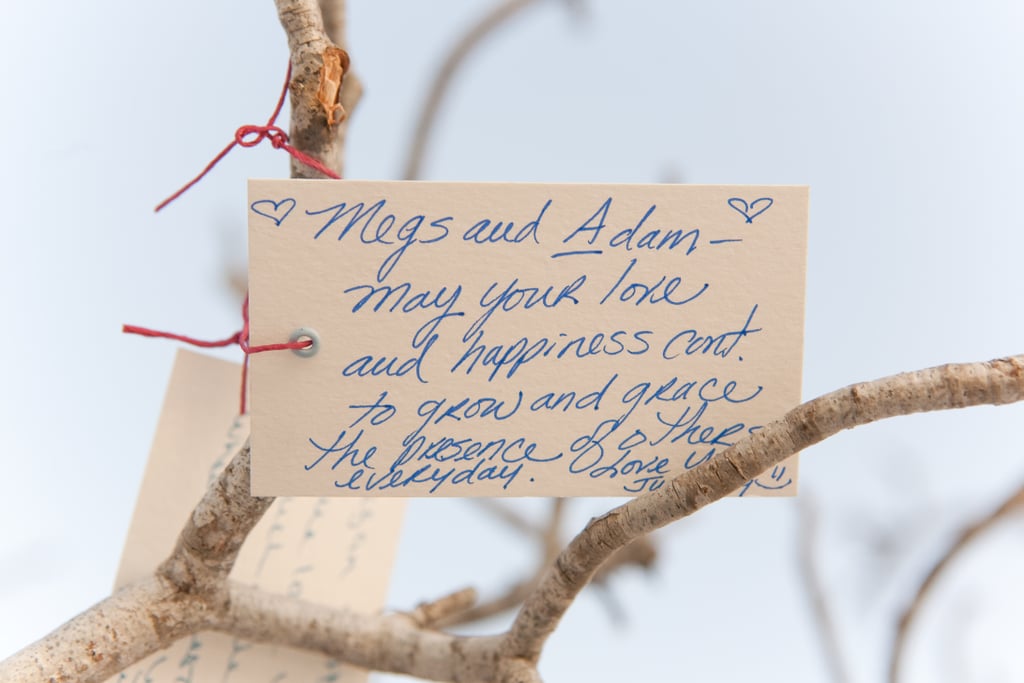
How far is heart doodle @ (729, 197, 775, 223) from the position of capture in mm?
387

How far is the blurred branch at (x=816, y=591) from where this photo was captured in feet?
2.50

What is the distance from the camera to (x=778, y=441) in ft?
1.21

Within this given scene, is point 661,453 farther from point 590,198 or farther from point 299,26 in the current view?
point 299,26

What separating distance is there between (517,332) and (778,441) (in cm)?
11

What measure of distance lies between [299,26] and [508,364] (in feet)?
0.53

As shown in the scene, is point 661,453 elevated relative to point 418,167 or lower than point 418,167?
lower

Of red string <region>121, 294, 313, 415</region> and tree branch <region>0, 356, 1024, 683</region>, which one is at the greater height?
red string <region>121, 294, 313, 415</region>

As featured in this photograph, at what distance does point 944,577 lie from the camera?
70cm

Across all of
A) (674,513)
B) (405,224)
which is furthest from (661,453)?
(405,224)

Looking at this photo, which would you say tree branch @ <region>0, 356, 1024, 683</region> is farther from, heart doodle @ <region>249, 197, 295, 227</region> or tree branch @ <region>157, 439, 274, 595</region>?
heart doodle @ <region>249, 197, 295, 227</region>

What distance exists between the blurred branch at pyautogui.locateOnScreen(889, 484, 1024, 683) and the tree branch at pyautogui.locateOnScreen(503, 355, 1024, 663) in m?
0.34

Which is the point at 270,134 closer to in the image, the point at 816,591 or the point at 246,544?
the point at 246,544

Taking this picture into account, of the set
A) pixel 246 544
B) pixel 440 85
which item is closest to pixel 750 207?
pixel 246 544

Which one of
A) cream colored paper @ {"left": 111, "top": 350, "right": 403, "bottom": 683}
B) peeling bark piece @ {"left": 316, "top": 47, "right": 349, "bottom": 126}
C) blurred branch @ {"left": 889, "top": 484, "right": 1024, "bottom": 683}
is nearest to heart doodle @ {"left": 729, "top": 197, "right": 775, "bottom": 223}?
peeling bark piece @ {"left": 316, "top": 47, "right": 349, "bottom": 126}
